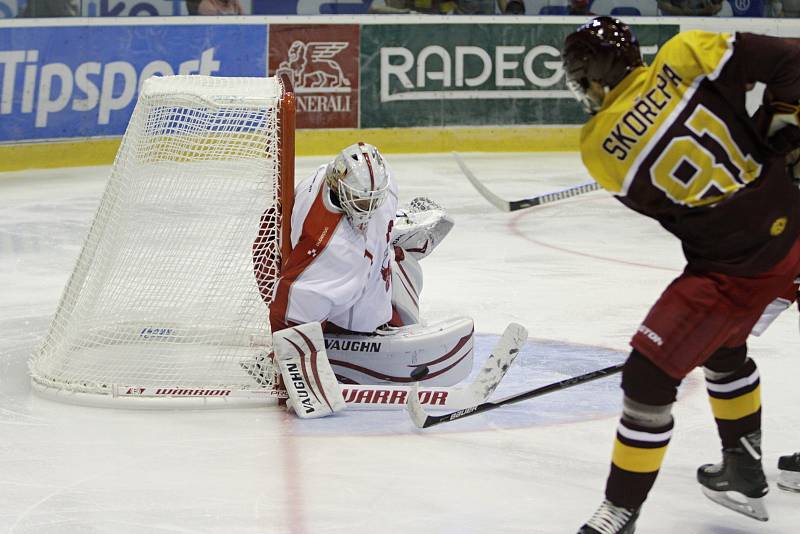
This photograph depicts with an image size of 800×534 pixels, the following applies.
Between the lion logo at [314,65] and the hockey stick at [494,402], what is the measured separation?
19.2 ft

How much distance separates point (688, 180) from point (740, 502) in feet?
2.25

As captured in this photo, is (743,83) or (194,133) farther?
(194,133)

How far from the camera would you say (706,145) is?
2043mm

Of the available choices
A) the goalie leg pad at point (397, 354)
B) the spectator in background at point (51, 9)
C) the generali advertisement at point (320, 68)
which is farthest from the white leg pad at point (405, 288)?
the generali advertisement at point (320, 68)

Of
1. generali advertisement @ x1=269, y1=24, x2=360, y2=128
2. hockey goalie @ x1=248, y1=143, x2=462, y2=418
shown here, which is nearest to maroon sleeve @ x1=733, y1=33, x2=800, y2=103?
hockey goalie @ x1=248, y1=143, x2=462, y2=418

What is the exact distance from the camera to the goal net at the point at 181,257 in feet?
10.5

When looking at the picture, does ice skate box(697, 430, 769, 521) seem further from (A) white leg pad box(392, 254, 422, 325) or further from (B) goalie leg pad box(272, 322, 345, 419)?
(A) white leg pad box(392, 254, 422, 325)

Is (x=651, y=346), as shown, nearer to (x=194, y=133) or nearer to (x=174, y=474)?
(x=174, y=474)

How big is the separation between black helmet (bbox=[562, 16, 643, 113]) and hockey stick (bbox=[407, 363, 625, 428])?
0.60 meters

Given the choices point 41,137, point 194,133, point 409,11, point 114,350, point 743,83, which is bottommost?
point 41,137

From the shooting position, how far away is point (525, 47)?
29.0 feet

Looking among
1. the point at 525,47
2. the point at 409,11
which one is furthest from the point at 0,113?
the point at 525,47

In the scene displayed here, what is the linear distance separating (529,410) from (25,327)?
177 cm

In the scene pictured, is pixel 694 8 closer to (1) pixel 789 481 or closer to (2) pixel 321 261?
(2) pixel 321 261
